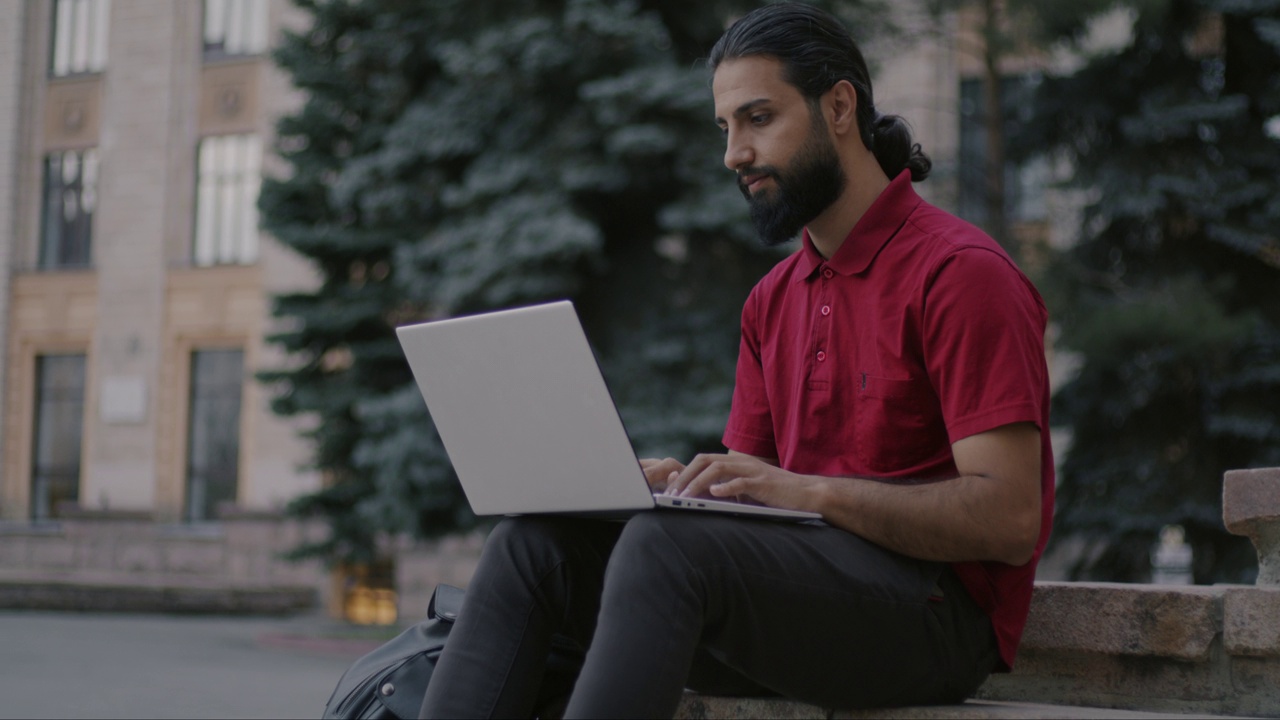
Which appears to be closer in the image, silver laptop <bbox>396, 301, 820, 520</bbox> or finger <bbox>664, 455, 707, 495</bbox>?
silver laptop <bbox>396, 301, 820, 520</bbox>

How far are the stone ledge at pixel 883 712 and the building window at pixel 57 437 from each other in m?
22.4

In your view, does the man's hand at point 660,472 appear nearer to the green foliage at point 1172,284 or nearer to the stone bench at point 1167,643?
the stone bench at point 1167,643

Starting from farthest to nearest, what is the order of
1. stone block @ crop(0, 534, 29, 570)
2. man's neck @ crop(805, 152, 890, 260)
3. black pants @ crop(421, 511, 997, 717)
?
1. stone block @ crop(0, 534, 29, 570)
2. man's neck @ crop(805, 152, 890, 260)
3. black pants @ crop(421, 511, 997, 717)

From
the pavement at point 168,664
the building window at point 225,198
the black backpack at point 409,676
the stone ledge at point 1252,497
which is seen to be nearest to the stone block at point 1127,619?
the stone ledge at point 1252,497

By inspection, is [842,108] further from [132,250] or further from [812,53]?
[132,250]

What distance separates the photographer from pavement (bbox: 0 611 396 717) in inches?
284

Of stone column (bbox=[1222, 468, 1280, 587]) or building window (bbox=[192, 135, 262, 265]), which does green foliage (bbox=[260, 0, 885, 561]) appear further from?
building window (bbox=[192, 135, 262, 265])

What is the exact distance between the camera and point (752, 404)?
9.09ft

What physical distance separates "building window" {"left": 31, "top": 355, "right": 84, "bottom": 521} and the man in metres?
22.4

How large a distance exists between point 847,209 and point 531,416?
0.80 m

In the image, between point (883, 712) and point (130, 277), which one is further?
point (130, 277)

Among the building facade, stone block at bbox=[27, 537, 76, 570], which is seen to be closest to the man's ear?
the building facade

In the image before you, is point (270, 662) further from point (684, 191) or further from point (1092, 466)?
point (1092, 466)

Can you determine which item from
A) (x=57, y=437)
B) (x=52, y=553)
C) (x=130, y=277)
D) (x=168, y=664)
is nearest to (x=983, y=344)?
(x=168, y=664)
